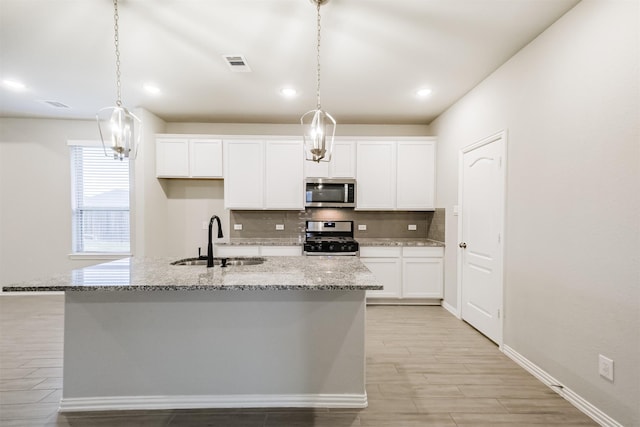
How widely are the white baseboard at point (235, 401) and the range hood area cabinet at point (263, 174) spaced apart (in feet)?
8.73

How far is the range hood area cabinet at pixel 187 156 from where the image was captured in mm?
4215

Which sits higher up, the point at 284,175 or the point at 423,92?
the point at 423,92

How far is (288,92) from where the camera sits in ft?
11.2

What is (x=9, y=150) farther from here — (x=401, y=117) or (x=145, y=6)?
(x=401, y=117)

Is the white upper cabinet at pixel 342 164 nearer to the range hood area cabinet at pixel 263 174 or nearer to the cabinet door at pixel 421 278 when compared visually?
the range hood area cabinet at pixel 263 174

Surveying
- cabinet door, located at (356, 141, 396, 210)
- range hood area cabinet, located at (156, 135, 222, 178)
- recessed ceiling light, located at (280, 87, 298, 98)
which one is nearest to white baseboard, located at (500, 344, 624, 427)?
cabinet door, located at (356, 141, 396, 210)

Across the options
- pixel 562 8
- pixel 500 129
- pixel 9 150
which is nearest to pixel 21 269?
pixel 9 150

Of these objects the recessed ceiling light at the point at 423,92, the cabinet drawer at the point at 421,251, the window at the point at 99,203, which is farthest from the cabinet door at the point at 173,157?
the cabinet drawer at the point at 421,251

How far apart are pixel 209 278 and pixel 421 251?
3.09 meters

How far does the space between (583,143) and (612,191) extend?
1.24 feet

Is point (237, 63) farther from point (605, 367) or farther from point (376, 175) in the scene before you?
point (605, 367)

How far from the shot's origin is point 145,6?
2.00m

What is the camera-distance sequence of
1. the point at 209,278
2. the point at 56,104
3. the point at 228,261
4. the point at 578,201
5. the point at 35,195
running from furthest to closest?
the point at 35,195 → the point at 56,104 → the point at 228,261 → the point at 578,201 → the point at 209,278

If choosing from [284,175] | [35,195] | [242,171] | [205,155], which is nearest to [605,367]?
[284,175]
